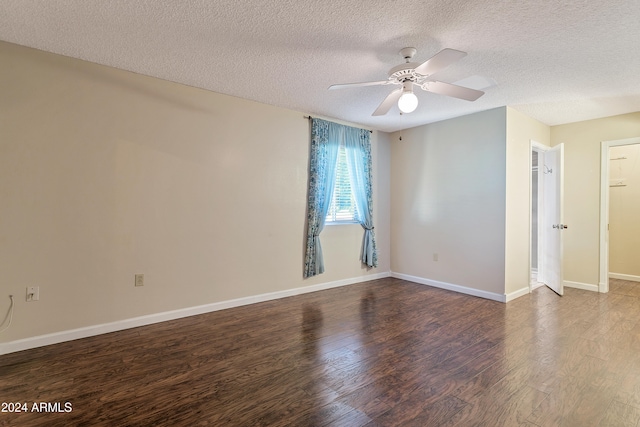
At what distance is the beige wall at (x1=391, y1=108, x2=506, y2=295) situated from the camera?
4.12 metres

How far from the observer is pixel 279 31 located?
7.62 feet

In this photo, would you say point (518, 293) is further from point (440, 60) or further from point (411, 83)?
point (440, 60)

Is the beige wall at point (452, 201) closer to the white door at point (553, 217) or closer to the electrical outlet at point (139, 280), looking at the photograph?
the white door at point (553, 217)

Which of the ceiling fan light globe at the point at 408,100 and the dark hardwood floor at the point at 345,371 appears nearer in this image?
the dark hardwood floor at the point at 345,371

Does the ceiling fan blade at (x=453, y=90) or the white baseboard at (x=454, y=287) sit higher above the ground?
the ceiling fan blade at (x=453, y=90)

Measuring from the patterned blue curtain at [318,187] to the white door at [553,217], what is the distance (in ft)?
10.7

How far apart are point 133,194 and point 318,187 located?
2.31 meters

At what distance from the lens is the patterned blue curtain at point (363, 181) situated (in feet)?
16.1

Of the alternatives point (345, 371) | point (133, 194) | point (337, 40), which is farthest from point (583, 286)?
point (133, 194)

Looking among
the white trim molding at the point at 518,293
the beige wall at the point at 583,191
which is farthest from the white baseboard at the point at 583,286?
the white trim molding at the point at 518,293

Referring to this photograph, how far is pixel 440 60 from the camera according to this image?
2090mm

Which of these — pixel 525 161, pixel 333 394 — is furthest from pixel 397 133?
pixel 333 394

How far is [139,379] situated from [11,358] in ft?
4.01

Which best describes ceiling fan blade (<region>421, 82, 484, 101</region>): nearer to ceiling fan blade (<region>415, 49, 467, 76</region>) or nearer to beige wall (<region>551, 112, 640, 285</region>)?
ceiling fan blade (<region>415, 49, 467, 76</region>)
